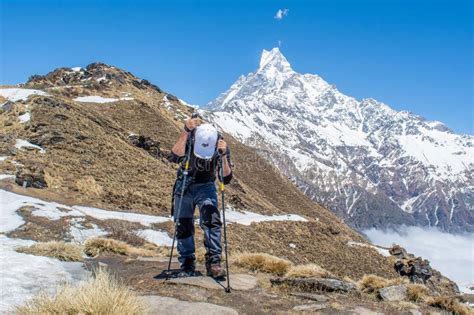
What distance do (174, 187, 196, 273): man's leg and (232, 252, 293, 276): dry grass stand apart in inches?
80.1

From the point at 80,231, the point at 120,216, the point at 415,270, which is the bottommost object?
the point at 415,270

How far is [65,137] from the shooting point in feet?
118

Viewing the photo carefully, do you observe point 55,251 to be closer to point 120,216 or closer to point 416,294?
point 416,294

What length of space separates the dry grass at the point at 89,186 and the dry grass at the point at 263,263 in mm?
18230

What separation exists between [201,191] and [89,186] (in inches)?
825

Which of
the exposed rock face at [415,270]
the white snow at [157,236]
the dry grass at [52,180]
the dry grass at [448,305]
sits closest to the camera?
the dry grass at [448,305]

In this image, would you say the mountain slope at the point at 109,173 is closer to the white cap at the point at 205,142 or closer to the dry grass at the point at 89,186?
the dry grass at the point at 89,186

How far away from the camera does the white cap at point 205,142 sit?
827 cm

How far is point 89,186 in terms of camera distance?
91.4 ft

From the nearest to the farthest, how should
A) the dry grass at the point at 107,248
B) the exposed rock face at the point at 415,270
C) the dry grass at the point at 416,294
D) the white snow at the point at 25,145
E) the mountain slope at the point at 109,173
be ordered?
the dry grass at the point at 416,294 → the dry grass at the point at 107,248 → the mountain slope at the point at 109,173 → the white snow at the point at 25,145 → the exposed rock face at the point at 415,270

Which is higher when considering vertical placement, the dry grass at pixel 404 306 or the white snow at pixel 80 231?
the dry grass at pixel 404 306

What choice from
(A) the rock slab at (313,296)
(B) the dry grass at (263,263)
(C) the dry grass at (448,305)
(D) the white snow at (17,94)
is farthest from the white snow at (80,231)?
(D) the white snow at (17,94)

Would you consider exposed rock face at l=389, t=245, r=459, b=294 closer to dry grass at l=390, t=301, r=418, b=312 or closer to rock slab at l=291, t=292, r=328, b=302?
dry grass at l=390, t=301, r=418, b=312

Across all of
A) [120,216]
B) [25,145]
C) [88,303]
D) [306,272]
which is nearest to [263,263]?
[306,272]
